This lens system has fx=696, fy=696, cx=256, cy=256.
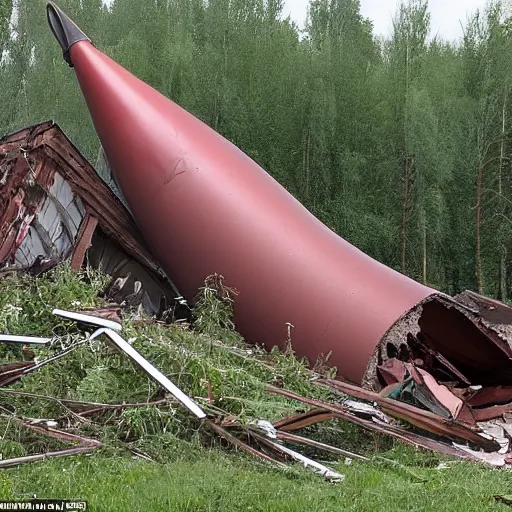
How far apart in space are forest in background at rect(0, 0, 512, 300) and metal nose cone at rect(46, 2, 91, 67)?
26.7 feet

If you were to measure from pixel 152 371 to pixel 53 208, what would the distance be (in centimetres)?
301

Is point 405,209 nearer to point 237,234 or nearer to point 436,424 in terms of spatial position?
point 237,234

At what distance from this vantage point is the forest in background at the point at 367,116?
14781 millimetres

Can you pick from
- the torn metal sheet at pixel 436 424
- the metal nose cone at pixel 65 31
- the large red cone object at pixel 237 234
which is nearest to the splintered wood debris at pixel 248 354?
the torn metal sheet at pixel 436 424

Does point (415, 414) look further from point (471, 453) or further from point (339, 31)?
point (339, 31)

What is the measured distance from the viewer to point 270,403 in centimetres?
390

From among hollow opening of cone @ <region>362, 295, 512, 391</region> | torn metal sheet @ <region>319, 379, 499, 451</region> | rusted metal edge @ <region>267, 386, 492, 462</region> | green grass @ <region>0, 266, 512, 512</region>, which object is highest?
hollow opening of cone @ <region>362, 295, 512, 391</region>

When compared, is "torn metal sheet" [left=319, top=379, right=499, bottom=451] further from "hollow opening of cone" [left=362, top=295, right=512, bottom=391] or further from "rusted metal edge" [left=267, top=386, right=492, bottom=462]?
"hollow opening of cone" [left=362, top=295, right=512, bottom=391]

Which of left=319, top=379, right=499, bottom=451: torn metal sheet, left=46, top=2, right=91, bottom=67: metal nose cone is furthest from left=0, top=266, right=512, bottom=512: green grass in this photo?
left=46, top=2, right=91, bottom=67: metal nose cone

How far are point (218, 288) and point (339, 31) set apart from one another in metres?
15.9

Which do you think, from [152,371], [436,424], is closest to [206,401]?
[152,371]

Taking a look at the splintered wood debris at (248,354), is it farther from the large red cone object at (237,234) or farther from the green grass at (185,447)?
the large red cone object at (237,234)

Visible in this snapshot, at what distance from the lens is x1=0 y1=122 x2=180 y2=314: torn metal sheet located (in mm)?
6109

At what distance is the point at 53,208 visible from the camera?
6281mm
